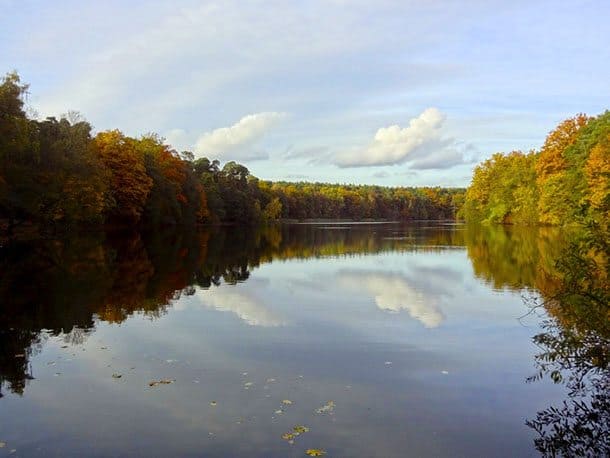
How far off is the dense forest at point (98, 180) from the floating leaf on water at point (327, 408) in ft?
107

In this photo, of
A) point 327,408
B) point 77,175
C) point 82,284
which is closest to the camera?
point 327,408

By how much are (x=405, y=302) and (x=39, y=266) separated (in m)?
17.8

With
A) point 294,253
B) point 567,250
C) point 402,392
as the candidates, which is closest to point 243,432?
point 402,392

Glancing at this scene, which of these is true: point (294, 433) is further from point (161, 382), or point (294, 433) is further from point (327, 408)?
point (161, 382)

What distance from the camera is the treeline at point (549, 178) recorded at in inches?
2156

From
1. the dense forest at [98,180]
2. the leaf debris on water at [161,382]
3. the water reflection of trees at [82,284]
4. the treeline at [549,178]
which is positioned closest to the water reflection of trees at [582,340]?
the leaf debris on water at [161,382]

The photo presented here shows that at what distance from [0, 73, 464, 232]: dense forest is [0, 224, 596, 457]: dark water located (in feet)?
57.3

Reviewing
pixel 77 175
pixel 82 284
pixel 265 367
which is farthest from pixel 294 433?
pixel 77 175

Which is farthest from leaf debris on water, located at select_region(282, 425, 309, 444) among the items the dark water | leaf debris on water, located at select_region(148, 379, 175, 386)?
leaf debris on water, located at select_region(148, 379, 175, 386)

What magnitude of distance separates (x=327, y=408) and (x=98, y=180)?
152 feet

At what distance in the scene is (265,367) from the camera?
11.0 m

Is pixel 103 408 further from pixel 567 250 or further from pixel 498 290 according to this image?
pixel 498 290

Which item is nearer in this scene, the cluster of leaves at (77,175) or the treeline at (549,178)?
the cluster of leaves at (77,175)

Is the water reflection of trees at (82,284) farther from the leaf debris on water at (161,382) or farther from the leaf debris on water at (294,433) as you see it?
the leaf debris on water at (294,433)
